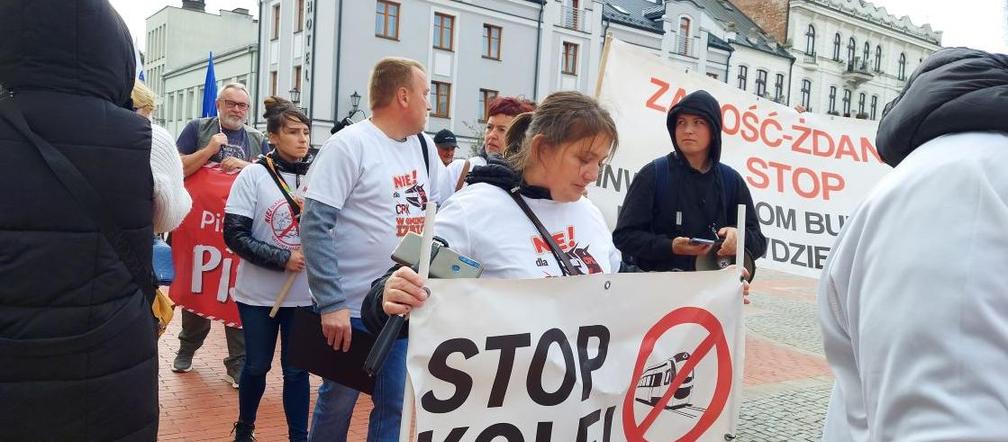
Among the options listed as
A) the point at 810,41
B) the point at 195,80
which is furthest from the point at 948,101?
the point at 810,41

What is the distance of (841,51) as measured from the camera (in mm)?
46375

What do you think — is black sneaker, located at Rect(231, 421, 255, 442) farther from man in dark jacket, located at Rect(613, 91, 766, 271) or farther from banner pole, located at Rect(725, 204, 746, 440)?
banner pole, located at Rect(725, 204, 746, 440)

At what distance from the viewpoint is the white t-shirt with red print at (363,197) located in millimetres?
2898

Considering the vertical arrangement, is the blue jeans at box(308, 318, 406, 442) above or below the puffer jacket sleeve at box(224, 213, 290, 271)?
below

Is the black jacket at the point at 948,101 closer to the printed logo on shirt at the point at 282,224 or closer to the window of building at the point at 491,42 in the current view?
the printed logo on shirt at the point at 282,224

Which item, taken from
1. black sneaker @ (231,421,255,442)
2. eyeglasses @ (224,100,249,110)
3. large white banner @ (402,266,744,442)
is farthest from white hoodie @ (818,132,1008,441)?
eyeglasses @ (224,100,249,110)

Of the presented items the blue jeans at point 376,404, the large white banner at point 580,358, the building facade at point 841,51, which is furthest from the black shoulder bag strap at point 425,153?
the building facade at point 841,51

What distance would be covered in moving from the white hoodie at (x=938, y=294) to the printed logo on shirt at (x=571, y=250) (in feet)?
3.98

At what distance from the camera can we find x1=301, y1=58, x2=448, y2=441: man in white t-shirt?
2.86 metres

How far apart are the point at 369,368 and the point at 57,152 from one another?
3.27 ft

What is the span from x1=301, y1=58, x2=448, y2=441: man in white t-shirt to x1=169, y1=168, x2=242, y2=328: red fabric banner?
6.59ft

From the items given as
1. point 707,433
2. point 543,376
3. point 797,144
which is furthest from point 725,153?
point 543,376

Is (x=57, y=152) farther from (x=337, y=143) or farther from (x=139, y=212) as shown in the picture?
(x=337, y=143)

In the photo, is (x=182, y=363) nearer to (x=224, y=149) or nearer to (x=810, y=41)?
(x=224, y=149)
